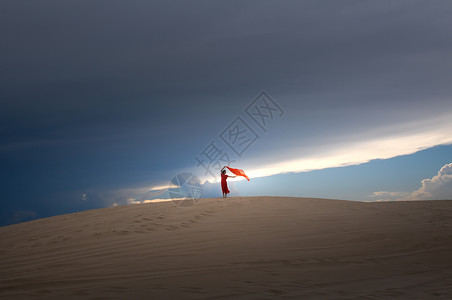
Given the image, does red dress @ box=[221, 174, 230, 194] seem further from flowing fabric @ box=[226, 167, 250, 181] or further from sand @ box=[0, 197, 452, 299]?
sand @ box=[0, 197, 452, 299]

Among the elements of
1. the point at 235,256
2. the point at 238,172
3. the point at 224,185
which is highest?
the point at 238,172

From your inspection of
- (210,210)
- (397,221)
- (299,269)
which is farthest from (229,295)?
(397,221)

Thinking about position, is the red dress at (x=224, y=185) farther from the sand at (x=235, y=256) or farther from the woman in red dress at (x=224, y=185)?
the sand at (x=235, y=256)

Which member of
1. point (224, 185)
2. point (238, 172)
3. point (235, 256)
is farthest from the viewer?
point (238, 172)

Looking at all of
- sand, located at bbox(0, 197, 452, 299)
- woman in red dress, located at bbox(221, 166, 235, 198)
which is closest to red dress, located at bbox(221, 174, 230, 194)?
woman in red dress, located at bbox(221, 166, 235, 198)

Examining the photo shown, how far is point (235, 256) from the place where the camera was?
6.23 m

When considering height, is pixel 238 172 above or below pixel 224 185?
above

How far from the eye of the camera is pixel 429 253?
709 centimetres

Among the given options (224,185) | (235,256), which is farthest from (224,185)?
(235,256)

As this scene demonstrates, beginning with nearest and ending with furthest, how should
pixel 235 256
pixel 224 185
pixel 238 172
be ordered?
pixel 235 256
pixel 224 185
pixel 238 172

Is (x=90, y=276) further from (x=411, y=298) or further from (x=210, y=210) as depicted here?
(x=210, y=210)

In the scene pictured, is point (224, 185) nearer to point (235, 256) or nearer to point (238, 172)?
point (238, 172)

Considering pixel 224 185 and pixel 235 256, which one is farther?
pixel 224 185

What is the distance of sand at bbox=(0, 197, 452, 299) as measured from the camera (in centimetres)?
436
